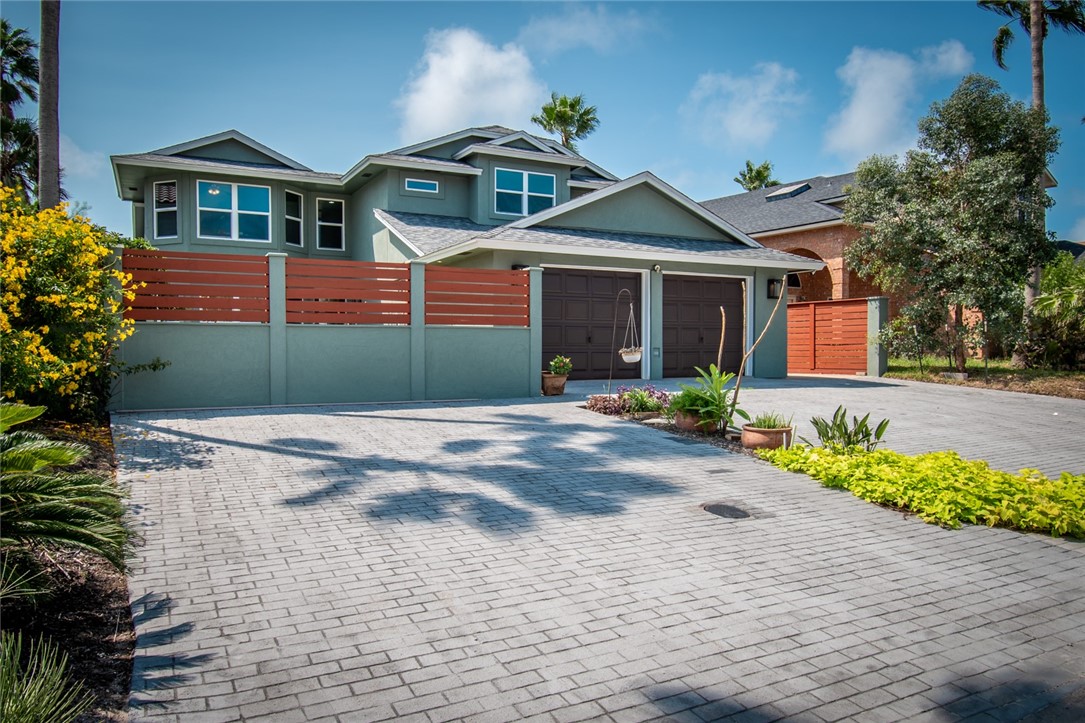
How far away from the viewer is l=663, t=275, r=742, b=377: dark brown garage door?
16.9 meters

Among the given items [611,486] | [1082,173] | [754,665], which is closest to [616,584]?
[754,665]

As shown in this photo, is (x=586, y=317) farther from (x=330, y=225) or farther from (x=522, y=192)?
(x=330, y=225)

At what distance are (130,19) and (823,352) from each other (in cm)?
1825

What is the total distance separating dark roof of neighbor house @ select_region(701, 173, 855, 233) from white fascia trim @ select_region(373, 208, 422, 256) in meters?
13.1

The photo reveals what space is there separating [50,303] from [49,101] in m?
4.76

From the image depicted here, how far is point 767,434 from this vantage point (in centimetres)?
851

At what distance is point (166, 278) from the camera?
10.3 m

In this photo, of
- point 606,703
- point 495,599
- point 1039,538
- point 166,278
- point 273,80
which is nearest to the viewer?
point 606,703

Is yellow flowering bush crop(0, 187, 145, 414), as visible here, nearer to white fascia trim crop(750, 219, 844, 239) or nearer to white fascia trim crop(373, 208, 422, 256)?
white fascia trim crop(373, 208, 422, 256)

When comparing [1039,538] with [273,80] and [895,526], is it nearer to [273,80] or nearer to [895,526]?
[895,526]

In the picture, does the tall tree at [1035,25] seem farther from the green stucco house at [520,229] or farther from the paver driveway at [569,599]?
the paver driveway at [569,599]

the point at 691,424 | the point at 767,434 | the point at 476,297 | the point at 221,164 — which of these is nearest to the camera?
the point at 767,434

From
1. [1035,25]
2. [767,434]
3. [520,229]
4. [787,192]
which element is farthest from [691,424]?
[787,192]

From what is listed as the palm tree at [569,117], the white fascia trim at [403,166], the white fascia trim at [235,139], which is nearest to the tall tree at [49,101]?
the white fascia trim at [403,166]
